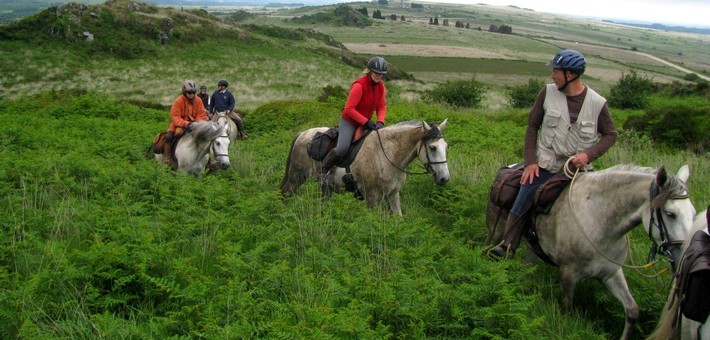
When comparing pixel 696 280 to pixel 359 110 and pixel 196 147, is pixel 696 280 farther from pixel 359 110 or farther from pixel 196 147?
pixel 196 147

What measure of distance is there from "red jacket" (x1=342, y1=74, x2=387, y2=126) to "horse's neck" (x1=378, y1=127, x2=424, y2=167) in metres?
0.53

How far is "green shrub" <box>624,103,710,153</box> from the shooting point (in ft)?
46.4

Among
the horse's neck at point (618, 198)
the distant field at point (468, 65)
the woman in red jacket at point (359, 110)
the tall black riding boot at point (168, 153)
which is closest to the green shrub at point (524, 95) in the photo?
the woman in red jacket at point (359, 110)

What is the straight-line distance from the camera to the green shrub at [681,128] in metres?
14.1

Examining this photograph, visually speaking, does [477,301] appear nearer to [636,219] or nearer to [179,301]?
[636,219]

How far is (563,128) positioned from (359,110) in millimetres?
3684

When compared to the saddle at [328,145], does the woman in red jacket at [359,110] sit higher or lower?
higher

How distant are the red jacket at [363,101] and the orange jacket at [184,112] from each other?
12.3 feet

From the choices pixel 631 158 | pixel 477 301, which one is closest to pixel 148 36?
→ pixel 631 158

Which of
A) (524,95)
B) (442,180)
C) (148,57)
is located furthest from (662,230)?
(148,57)

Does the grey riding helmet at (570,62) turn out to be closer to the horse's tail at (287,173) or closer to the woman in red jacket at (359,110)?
the woman in red jacket at (359,110)

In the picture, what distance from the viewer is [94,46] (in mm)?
41531

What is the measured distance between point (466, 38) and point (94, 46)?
290 ft

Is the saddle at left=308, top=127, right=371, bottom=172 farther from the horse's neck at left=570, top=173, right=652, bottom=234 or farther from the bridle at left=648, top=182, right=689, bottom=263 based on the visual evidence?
the bridle at left=648, top=182, right=689, bottom=263
